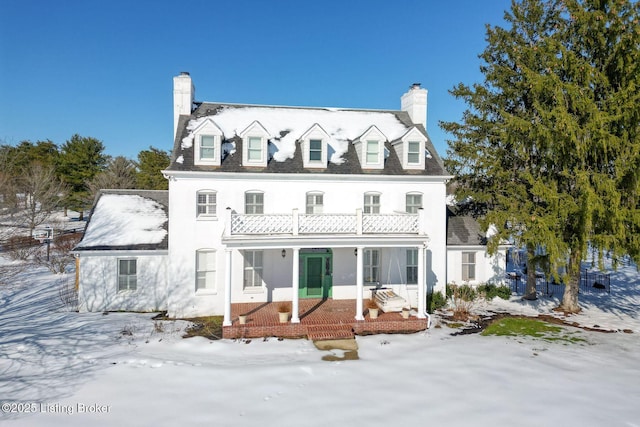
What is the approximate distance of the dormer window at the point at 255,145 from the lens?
1744 cm

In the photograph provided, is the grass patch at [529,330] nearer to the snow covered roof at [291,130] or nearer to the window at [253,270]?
the snow covered roof at [291,130]

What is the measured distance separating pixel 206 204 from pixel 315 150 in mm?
5891

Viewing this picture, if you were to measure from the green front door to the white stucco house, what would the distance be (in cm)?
5

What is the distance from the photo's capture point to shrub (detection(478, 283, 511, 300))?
2003cm

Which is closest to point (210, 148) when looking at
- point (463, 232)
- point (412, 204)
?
point (412, 204)

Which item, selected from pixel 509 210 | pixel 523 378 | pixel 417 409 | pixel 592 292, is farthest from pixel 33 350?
pixel 592 292

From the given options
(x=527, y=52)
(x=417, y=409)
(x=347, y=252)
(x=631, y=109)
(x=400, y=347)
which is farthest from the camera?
(x=347, y=252)

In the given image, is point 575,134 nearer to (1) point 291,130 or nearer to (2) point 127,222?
(1) point 291,130

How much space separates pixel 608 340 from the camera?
13.8 m

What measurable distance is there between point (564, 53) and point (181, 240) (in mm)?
18686

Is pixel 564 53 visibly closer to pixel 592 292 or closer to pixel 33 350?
pixel 592 292

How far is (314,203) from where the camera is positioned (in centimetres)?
1800

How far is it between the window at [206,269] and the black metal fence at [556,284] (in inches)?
715

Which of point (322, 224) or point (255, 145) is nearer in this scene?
point (322, 224)
